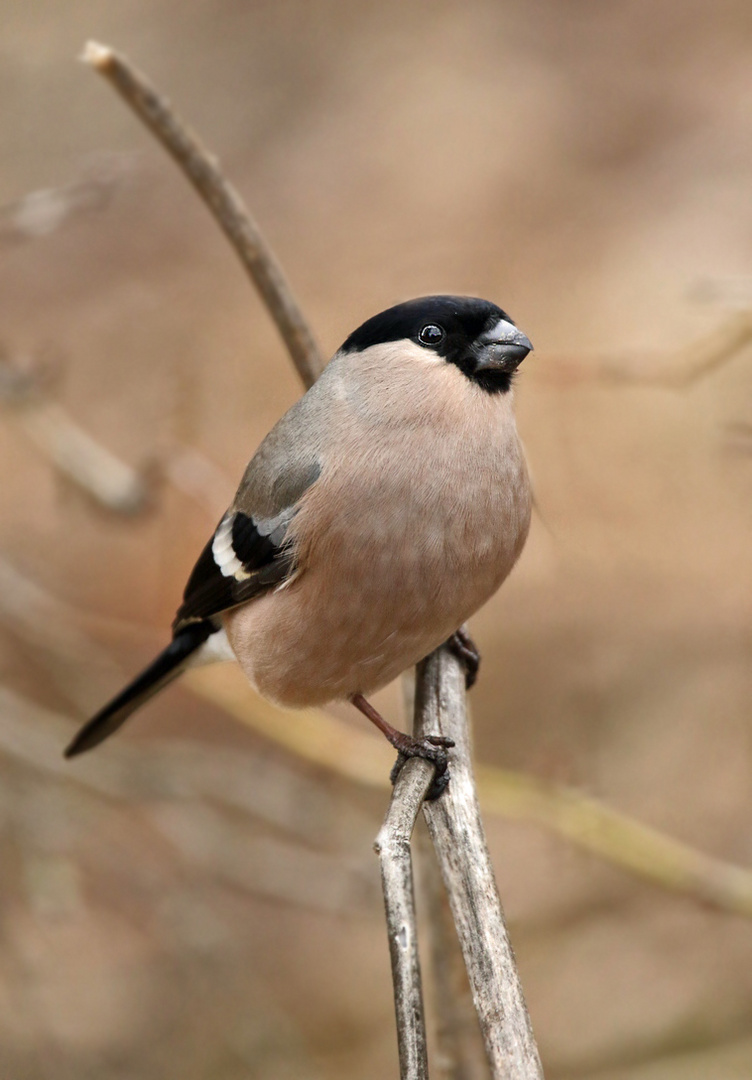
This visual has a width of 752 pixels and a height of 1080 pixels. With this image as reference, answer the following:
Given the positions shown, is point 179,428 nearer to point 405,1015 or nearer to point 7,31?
point 405,1015

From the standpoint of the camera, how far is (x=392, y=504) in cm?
251

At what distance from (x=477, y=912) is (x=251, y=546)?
1.27 metres

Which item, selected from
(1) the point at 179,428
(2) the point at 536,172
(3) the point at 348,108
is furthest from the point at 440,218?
(1) the point at 179,428

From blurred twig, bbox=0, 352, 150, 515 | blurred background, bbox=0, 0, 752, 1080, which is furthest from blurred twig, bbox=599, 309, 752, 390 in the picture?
blurred twig, bbox=0, 352, 150, 515

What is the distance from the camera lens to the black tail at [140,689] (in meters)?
3.33

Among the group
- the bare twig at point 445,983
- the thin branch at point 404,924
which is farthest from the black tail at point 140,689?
the thin branch at point 404,924

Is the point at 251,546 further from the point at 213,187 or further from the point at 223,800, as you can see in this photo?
the point at 223,800

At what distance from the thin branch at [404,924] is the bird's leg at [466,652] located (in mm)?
747

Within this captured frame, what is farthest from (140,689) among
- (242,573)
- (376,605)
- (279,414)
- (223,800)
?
(279,414)

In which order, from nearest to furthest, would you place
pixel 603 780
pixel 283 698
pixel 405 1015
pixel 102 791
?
pixel 405 1015, pixel 283 698, pixel 102 791, pixel 603 780

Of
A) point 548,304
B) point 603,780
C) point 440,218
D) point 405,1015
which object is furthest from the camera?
point 440,218

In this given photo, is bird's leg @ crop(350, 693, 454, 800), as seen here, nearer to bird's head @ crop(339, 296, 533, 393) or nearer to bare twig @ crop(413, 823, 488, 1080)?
bare twig @ crop(413, 823, 488, 1080)

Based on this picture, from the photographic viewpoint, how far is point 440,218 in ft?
22.9

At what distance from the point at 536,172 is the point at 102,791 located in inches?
188
